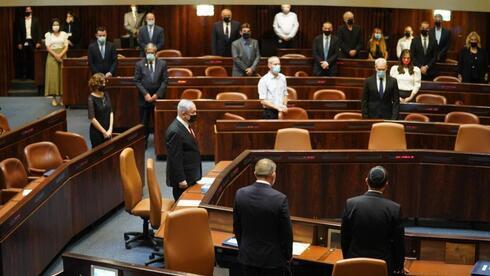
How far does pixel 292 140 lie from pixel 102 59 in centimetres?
503

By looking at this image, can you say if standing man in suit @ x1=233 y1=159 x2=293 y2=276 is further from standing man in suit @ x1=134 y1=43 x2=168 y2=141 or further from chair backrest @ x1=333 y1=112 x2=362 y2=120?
standing man in suit @ x1=134 y1=43 x2=168 y2=141

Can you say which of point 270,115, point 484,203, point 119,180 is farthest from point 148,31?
point 484,203

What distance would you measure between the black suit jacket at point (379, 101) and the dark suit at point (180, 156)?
332 cm

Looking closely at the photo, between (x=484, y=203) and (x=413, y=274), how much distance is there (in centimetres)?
358

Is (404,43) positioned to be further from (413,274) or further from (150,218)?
(413,274)

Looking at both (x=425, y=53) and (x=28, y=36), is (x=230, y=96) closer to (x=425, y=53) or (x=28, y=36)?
(x=425, y=53)

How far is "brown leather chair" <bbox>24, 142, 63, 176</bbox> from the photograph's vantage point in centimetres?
946

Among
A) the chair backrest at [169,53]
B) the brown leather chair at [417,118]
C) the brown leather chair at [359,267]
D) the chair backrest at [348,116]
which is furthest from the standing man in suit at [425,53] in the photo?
the brown leather chair at [359,267]

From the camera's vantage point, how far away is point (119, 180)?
9.91 metres

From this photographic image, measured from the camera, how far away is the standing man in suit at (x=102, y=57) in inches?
541

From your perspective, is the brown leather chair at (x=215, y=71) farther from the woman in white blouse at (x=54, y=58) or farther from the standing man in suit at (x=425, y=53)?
the standing man in suit at (x=425, y=53)

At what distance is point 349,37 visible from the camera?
15.5 m

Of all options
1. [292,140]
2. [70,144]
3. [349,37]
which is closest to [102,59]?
[70,144]

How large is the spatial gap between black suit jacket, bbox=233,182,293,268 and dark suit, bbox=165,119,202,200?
2.25 m
